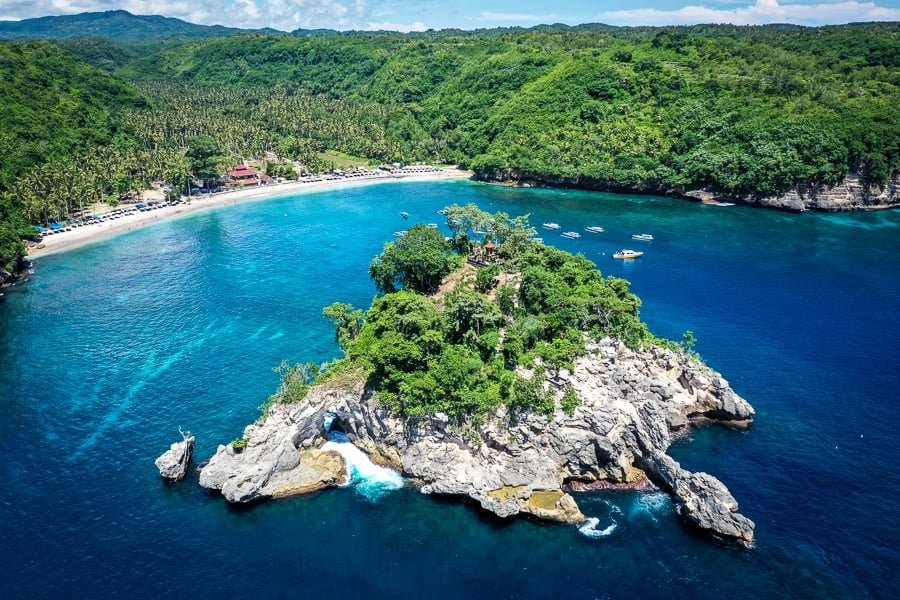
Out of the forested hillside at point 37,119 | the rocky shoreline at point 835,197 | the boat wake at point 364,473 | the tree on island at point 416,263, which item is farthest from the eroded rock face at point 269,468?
the rocky shoreline at point 835,197

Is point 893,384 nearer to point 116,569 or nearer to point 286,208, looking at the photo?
point 116,569

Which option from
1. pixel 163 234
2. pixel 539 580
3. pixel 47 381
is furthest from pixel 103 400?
pixel 163 234

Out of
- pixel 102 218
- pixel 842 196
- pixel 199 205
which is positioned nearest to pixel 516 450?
pixel 102 218

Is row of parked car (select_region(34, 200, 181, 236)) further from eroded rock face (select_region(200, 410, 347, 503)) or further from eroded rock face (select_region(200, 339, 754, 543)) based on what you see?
eroded rock face (select_region(200, 339, 754, 543))

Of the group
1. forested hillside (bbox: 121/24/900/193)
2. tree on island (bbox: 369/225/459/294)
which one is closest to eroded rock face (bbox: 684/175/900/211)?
forested hillside (bbox: 121/24/900/193)

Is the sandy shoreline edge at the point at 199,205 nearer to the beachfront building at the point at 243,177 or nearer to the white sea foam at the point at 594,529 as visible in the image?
the beachfront building at the point at 243,177
